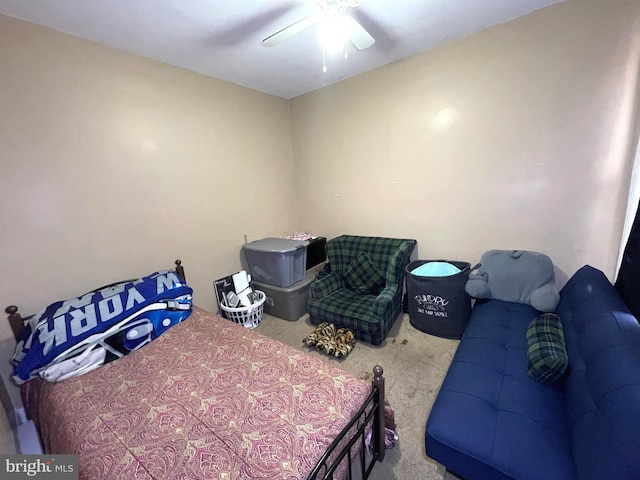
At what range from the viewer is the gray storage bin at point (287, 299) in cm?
281

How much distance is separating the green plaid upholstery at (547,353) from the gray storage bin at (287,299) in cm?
199

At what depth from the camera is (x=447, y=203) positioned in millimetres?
2535

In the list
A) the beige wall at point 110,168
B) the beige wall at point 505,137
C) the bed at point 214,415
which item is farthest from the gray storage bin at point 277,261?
the bed at point 214,415

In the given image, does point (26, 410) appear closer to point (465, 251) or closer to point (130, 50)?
point (130, 50)

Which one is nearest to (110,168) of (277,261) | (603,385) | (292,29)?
(277,261)

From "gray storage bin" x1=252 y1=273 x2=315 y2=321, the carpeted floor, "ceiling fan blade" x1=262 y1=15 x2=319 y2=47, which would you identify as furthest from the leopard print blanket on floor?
"ceiling fan blade" x1=262 y1=15 x2=319 y2=47

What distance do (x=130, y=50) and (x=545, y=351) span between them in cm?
352

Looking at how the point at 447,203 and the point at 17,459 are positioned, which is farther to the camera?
the point at 447,203

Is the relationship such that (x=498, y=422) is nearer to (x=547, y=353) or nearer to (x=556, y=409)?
(x=556, y=409)

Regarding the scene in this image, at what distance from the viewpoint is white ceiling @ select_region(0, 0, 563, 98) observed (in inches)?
62.8

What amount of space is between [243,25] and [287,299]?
2399mm

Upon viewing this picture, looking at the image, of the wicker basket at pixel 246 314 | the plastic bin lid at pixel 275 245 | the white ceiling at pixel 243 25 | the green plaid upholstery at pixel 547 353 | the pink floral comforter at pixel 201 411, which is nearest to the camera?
the pink floral comforter at pixel 201 411

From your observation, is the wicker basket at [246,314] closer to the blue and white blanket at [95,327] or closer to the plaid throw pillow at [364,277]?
the blue and white blanket at [95,327]

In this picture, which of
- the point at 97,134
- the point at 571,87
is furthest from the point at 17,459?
the point at 571,87
